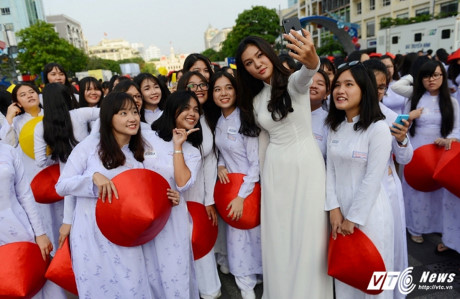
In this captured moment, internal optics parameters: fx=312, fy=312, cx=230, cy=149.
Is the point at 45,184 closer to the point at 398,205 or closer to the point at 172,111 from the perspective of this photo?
the point at 172,111

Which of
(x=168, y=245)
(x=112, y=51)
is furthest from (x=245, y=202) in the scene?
(x=112, y=51)

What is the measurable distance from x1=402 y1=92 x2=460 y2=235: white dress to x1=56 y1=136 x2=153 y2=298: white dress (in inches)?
111

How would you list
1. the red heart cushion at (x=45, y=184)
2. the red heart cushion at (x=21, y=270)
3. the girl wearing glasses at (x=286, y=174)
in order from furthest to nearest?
1. the red heart cushion at (x=45, y=184)
2. the girl wearing glasses at (x=286, y=174)
3. the red heart cushion at (x=21, y=270)

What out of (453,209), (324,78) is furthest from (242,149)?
(453,209)

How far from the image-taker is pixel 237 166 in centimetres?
258

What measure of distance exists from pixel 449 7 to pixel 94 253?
27546 mm

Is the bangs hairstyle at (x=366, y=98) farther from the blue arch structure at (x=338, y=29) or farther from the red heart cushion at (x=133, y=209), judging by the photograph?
the blue arch structure at (x=338, y=29)

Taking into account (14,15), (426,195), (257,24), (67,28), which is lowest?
(426,195)

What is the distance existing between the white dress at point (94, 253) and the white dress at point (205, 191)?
0.70 m

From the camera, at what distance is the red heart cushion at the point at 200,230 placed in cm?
246

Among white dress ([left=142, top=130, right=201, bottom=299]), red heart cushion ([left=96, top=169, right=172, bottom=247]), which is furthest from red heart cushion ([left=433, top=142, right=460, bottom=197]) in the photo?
red heart cushion ([left=96, top=169, right=172, bottom=247])

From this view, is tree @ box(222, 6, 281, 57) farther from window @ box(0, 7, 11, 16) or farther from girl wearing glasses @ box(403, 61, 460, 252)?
girl wearing glasses @ box(403, 61, 460, 252)

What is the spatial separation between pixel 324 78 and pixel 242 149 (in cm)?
93

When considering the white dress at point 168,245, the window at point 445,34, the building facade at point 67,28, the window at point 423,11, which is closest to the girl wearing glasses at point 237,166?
the white dress at point 168,245
